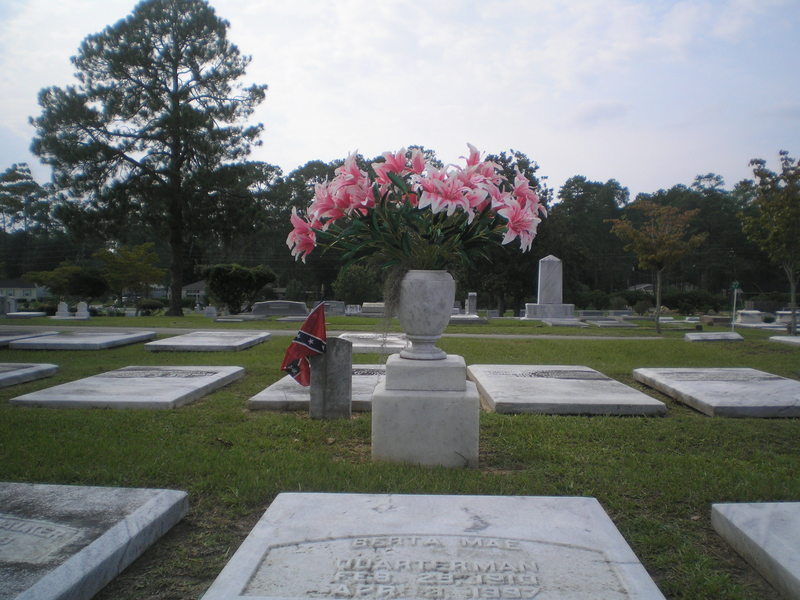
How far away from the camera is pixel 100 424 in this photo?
14.9 feet

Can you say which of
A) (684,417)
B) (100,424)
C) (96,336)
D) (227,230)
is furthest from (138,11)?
(684,417)

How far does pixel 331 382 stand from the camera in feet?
16.4

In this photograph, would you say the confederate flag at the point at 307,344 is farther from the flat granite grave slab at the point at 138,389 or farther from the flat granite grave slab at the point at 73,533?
the flat granite grave slab at the point at 73,533

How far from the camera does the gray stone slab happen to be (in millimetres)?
6420

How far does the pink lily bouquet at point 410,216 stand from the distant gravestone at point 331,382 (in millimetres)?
1304

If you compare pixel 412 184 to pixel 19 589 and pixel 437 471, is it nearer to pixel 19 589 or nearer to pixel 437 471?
pixel 437 471

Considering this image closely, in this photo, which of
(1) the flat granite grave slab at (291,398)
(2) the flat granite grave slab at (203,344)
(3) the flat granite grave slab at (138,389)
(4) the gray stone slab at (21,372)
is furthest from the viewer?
(2) the flat granite grave slab at (203,344)

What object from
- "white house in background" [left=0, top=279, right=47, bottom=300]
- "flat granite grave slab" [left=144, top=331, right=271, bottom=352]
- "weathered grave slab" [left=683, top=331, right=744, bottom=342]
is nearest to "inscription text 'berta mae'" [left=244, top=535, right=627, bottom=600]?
"flat granite grave slab" [left=144, top=331, right=271, bottom=352]

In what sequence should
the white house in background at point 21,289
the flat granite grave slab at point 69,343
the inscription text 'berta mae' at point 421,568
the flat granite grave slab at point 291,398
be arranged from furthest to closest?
the white house in background at point 21,289
the flat granite grave slab at point 69,343
the flat granite grave slab at point 291,398
the inscription text 'berta mae' at point 421,568

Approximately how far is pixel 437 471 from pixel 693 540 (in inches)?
52.8

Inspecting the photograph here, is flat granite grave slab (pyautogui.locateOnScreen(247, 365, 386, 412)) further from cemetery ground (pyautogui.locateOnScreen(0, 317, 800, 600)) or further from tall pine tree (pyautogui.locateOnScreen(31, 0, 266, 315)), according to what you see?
tall pine tree (pyautogui.locateOnScreen(31, 0, 266, 315))

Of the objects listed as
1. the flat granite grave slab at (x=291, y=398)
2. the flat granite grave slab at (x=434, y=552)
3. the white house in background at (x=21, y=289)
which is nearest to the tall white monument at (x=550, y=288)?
the flat granite grave slab at (x=291, y=398)

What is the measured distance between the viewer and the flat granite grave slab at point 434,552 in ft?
6.33

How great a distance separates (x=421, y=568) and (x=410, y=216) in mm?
2122
